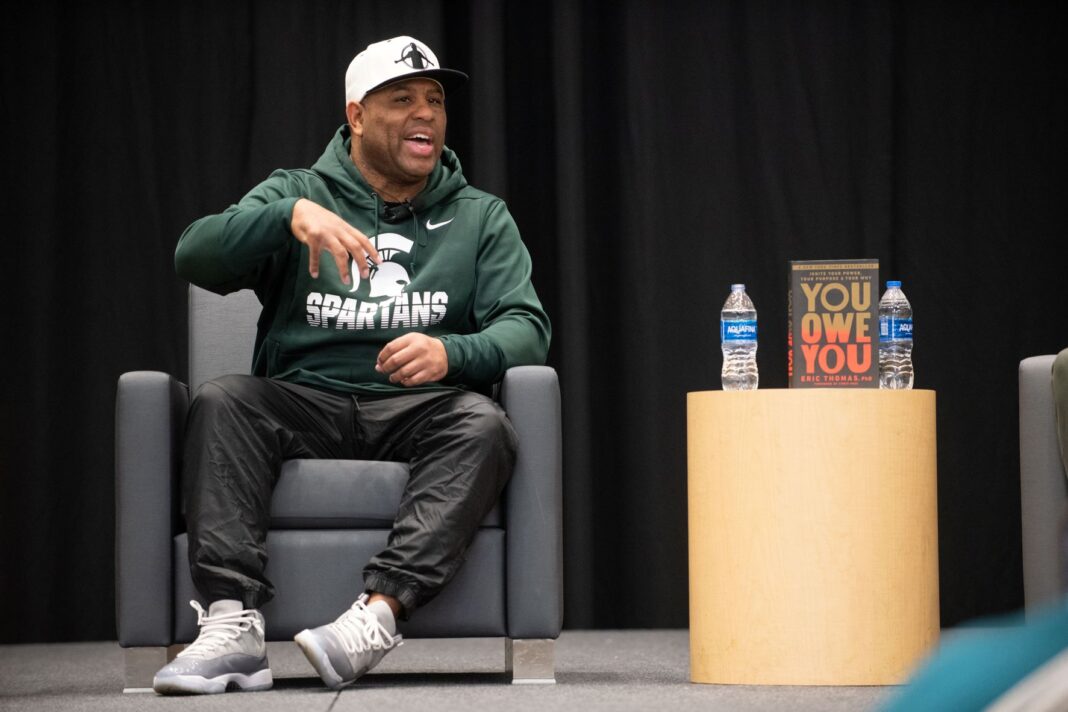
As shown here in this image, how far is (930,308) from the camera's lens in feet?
11.9

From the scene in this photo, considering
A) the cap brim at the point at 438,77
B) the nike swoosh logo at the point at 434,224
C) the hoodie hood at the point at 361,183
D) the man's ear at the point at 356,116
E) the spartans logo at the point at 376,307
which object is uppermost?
the cap brim at the point at 438,77

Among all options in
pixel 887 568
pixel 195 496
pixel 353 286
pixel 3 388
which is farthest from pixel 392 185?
pixel 3 388

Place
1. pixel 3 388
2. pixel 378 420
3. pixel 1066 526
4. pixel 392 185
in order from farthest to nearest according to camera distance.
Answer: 1. pixel 3 388
2. pixel 392 185
3. pixel 378 420
4. pixel 1066 526

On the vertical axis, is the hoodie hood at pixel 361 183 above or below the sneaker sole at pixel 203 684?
above

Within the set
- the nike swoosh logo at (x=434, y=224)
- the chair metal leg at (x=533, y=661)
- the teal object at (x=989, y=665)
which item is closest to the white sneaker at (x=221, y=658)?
the chair metal leg at (x=533, y=661)

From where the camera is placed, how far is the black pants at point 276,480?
217 centimetres

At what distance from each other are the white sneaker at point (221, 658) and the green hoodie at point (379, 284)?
1.55 ft

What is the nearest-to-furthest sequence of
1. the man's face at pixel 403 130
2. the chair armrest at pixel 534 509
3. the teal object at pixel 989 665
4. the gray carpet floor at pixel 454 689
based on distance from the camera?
the teal object at pixel 989 665 < the gray carpet floor at pixel 454 689 < the chair armrest at pixel 534 509 < the man's face at pixel 403 130

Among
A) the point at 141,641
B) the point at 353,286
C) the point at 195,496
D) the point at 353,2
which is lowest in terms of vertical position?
→ the point at 141,641

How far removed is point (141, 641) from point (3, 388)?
4.87 ft

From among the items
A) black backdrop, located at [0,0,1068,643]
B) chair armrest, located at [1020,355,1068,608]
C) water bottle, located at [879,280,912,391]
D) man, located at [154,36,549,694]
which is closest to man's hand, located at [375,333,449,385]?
man, located at [154,36,549,694]

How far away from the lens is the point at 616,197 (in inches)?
143

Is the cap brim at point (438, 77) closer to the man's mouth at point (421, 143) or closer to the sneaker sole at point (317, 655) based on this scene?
the man's mouth at point (421, 143)

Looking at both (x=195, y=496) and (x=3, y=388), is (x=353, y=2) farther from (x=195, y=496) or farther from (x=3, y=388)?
(x=195, y=496)
